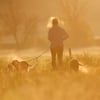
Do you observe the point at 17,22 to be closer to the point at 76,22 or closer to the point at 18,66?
the point at 76,22

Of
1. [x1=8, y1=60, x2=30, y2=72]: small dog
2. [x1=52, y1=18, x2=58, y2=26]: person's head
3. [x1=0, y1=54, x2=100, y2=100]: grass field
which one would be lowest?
[x1=0, y1=54, x2=100, y2=100]: grass field

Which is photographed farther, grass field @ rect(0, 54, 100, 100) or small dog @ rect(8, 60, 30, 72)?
small dog @ rect(8, 60, 30, 72)

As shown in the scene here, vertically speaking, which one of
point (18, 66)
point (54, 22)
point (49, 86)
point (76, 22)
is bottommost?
point (49, 86)

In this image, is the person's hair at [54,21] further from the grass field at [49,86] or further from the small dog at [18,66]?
the grass field at [49,86]

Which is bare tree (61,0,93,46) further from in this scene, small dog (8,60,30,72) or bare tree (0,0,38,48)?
small dog (8,60,30,72)

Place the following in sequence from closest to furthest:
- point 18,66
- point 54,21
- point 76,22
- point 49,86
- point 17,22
→ point 49,86 < point 18,66 < point 54,21 < point 76,22 < point 17,22

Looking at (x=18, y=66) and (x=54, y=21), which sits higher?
(x=54, y=21)

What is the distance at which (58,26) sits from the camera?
9148mm

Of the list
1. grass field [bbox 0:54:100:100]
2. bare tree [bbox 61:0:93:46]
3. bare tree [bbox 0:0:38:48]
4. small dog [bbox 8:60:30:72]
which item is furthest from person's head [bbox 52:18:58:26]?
bare tree [bbox 0:0:38:48]

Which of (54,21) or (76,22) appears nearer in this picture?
(54,21)

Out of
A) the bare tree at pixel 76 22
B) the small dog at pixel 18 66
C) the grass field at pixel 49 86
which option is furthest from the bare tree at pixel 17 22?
the grass field at pixel 49 86

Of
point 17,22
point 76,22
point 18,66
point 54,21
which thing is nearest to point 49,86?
point 18,66

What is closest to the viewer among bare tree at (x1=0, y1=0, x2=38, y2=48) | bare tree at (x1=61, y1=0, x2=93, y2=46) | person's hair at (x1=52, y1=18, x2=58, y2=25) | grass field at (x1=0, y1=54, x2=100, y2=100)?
grass field at (x1=0, y1=54, x2=100, y2=100)

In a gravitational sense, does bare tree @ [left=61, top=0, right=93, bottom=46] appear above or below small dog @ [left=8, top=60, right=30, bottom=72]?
above
